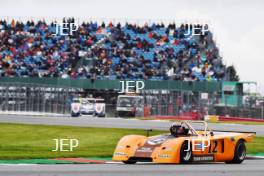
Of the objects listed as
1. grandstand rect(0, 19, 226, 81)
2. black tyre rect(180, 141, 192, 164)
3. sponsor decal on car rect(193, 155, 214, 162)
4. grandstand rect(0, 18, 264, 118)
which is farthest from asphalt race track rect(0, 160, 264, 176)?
grandstand rect(0, 19, 226, 81)

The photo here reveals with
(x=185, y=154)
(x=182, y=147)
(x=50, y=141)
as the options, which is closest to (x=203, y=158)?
(x=185, y=154)

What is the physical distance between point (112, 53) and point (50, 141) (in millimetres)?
27461

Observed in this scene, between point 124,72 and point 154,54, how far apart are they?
2.53 m

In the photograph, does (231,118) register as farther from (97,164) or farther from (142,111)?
(97,164)

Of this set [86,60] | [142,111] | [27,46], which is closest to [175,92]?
[142,111]

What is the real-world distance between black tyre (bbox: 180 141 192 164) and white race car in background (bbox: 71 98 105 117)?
31.6 meters

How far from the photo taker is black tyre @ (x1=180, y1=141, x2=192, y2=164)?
1714 cm

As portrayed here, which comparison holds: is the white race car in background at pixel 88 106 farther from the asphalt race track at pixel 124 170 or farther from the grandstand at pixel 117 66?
the asphalt race track at pixel 124 170

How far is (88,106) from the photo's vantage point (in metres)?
49.4

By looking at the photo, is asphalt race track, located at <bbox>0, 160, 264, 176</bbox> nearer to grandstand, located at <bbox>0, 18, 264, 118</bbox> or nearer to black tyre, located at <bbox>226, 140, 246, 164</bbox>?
black tyre, located at <bbox>226, 140, 246, 164</bbox>

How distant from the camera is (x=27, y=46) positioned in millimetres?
53938

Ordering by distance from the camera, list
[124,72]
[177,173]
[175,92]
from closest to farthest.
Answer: [177,173] → [175,92] → [124,72]

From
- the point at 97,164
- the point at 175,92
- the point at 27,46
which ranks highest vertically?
the point at 27,46

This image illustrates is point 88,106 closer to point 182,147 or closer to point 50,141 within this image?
point 50,141
